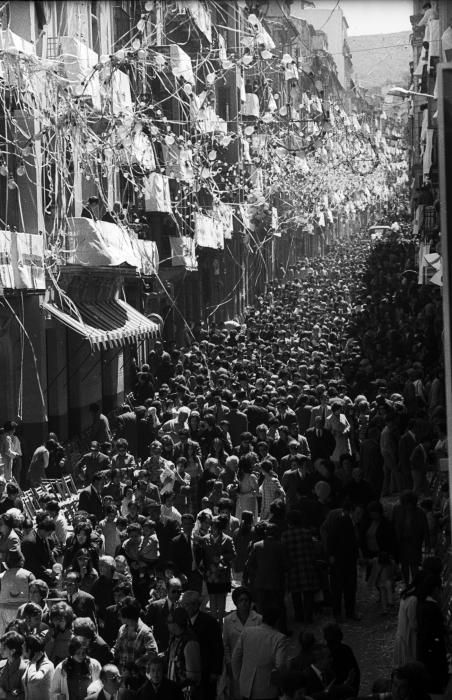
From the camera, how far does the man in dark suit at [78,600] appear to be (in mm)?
10602

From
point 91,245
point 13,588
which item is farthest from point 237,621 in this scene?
point 91,245

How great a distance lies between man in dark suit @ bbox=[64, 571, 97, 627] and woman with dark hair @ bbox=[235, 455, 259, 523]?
493 centimetres

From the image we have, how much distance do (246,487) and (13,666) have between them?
6364 mm

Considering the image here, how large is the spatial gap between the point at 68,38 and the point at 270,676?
1655 cm

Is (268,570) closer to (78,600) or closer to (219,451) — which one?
(78,600)

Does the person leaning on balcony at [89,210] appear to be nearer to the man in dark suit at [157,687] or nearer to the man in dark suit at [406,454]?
the man in dark suit at [406,454]

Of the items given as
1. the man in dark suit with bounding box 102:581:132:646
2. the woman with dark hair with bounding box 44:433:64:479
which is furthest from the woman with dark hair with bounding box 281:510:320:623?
the woman with dark hair with bounding box 44:433:64:479

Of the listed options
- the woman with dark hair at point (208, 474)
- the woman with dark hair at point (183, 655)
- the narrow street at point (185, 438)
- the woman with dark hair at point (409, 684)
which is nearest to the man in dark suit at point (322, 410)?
the narrow street at point (185, 438)

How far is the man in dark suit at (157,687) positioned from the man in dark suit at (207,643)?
109 cm

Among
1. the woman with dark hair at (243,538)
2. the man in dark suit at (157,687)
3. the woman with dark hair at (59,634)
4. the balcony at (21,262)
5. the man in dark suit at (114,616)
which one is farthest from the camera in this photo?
the balcony at (21,262)

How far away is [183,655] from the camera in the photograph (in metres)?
9.66

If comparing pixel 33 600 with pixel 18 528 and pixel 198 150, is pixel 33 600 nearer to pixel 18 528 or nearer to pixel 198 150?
pixel 18 528

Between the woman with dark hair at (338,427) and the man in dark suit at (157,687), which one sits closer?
the man in dark suit at (157,687)

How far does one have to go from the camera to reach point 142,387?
1008 inches
